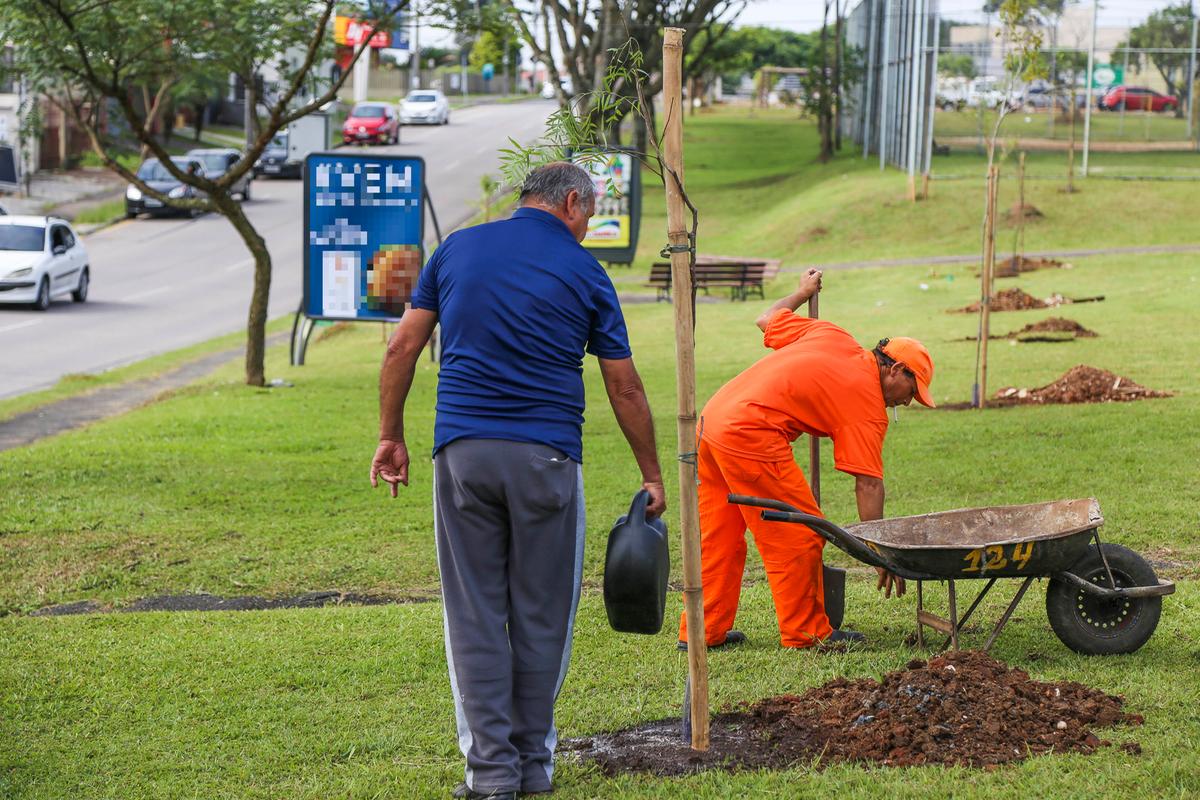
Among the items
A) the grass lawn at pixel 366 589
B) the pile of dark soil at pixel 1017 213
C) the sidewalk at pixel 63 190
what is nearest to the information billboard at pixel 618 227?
the pile of dark soil at pixel 1017 213

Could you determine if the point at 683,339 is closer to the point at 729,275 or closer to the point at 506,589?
the point at 506,589

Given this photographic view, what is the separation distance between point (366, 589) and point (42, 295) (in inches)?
768

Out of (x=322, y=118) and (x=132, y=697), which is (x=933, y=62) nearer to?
(x=322, y=118)

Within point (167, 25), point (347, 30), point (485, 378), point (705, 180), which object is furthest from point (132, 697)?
point (705, 180)

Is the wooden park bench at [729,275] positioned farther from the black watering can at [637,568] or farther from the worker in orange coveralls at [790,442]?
the black watering can at [637,568]

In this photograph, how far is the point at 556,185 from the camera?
4574mm

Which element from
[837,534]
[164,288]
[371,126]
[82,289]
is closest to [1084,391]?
[837,534]

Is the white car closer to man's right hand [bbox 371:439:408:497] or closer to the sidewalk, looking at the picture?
the sidewalk

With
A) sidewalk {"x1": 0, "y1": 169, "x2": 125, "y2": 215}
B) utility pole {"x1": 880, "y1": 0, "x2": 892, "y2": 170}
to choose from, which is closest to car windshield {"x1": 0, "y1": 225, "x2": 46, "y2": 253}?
sidewalk {"x1": 0, "y1": 169, "x2": 125, "y2": 215}

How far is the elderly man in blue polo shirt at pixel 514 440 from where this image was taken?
4445 mm

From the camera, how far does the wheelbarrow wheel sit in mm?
5805

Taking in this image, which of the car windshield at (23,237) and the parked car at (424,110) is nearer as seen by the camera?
the car windshield at (23,237)

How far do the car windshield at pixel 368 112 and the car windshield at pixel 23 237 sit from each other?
101ft

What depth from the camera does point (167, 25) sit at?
15.9 m
